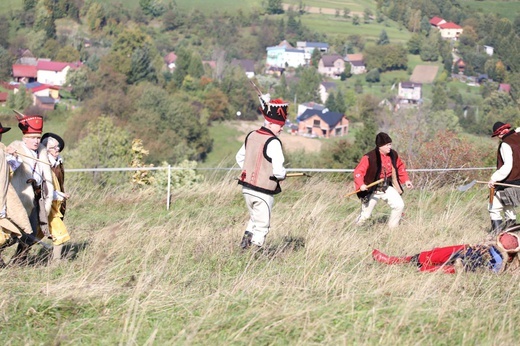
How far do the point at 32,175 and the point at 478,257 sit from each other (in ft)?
13.2

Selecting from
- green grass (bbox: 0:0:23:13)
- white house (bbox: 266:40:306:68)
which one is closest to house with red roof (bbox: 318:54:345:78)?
white house (bbox: 266:40:306:68)

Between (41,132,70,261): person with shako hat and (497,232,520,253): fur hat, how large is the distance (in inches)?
153

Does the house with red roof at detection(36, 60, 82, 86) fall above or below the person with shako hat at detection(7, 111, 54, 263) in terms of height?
below

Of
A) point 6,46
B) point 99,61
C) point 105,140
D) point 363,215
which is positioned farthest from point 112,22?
point 363,215

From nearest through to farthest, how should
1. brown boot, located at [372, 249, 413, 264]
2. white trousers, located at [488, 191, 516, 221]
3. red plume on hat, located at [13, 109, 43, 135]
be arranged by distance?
red plume on hat, located at [13, 109, 43, 135] < brown boot, located at [372, 249, 413, 264] < white trousers, located at [488, 191, 516, 221]

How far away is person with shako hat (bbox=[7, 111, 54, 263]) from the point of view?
7.35 meters

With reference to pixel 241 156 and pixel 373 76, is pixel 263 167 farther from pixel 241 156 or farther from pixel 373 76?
pixel 373 76

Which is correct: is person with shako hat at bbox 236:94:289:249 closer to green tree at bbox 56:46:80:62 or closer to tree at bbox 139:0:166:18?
green tree at bbox 56:46:80:62

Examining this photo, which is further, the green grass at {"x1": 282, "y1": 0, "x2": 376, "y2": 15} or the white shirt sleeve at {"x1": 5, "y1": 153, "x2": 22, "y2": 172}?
the green grass at {"x1": 282, "y1": 0, "x2": 376, "y2": 15}

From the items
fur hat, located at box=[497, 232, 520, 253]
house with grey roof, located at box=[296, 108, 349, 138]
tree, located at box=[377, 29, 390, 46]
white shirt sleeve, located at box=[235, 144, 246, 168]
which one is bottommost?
tree, located at box=[377, 29, 390, 46]

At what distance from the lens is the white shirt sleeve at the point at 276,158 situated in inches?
297

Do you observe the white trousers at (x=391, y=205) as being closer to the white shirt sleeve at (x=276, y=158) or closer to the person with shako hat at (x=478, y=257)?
the person with shako hat at (x=478, y=257)

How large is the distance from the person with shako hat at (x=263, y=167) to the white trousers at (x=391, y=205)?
2320mm

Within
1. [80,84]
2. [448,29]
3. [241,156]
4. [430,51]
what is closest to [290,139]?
[80,84]
